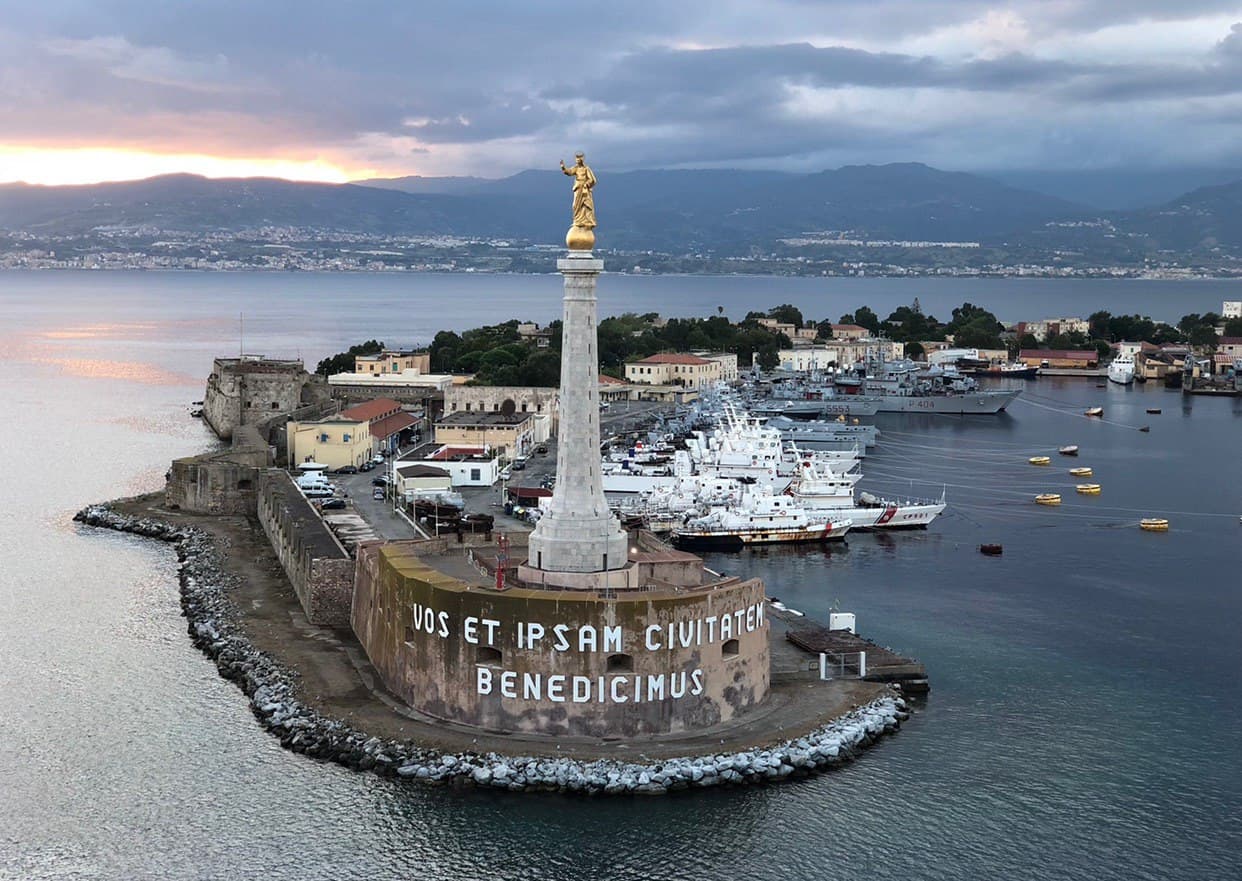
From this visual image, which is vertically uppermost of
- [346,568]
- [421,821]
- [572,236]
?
[572,236]

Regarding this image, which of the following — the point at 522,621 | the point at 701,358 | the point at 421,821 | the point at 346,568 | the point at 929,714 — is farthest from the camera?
the point at 701,358

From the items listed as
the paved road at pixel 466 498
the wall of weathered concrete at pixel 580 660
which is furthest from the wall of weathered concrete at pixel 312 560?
the wall of weathered concrete at pixel 580 660

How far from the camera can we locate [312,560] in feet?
117

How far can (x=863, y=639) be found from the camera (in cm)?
3531

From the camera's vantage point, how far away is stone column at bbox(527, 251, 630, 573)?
94.0 feet

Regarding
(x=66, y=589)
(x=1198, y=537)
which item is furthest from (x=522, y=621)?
(x=1198, y=537)

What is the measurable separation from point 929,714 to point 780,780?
5.09 m

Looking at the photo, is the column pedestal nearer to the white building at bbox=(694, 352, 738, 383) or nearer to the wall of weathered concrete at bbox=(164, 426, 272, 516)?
the wall of weathered concrete at bbox=(164, 426, 272, 516)

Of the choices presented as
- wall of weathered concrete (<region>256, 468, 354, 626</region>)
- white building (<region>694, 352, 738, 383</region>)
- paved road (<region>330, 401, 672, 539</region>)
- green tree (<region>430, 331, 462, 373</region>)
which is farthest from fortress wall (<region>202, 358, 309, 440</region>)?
white building (<region>694, 352, 738, 383</region>)

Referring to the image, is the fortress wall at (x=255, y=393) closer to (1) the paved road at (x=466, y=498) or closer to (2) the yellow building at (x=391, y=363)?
(2) the yellow building at (x=391, y=363)

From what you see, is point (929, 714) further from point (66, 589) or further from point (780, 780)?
point (66, 589)

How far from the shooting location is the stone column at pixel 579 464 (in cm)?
2864

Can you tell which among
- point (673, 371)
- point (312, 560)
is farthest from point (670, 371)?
point (312, 560)

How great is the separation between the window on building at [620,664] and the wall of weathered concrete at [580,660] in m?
0.02
